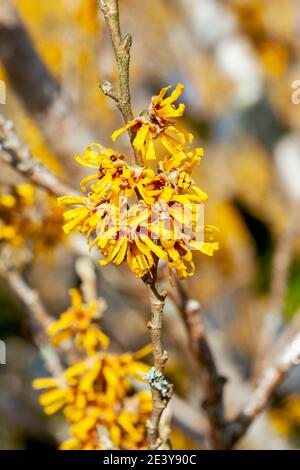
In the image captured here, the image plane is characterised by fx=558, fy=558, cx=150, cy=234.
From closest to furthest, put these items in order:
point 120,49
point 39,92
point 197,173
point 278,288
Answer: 1. point 120,49
2. point 39,92
3. point 278,288
4. point 197,173

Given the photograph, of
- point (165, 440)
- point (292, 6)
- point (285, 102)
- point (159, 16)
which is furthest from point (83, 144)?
point (159, 16)

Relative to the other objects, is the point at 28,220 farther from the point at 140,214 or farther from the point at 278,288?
the point at 278,288

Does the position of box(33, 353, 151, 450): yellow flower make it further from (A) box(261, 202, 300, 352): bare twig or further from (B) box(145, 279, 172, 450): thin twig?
(A) box(261, 202, 300, 352): bare twig

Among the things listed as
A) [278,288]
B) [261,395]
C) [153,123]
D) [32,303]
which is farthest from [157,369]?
[278,288]

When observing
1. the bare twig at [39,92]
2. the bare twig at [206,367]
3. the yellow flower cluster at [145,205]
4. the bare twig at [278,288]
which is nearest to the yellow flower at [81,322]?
the bare twig at [206,367]

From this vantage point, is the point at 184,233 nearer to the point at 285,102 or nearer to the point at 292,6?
the point at 285,102

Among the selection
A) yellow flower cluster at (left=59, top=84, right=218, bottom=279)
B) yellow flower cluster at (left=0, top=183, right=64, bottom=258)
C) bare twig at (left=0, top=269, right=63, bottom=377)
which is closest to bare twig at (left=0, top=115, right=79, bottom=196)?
yellow flower cluster at (left=0, top=183, right=64, bottom=258)

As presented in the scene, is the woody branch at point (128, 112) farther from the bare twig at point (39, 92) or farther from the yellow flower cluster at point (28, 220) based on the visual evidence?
the bare twig at point (39, 92)
